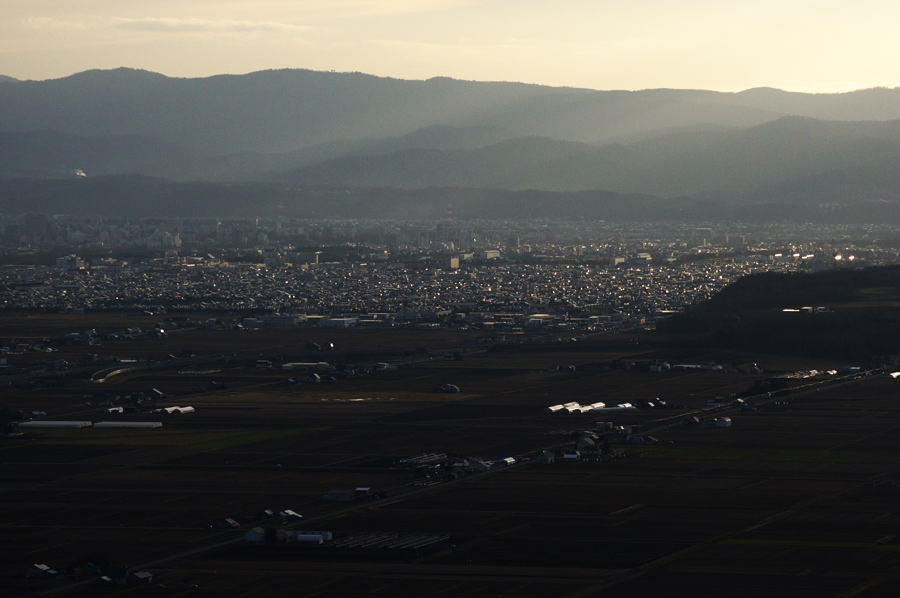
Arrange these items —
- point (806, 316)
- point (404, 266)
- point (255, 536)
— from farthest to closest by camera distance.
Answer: point (404, 266), point (806, 316), point (255, 536)

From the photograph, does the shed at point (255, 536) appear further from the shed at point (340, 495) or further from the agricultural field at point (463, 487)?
the shed at point (340, 495)

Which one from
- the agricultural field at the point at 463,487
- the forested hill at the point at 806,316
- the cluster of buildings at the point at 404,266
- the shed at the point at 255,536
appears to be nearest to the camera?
the agricultural field at the point at 463,487

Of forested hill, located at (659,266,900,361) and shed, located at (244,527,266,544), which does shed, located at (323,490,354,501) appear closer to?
shed, located at (244,527,266,544)

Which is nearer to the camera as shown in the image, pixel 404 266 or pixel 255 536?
pixel 255 536

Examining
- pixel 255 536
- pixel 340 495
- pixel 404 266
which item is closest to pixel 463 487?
pixel 340 495

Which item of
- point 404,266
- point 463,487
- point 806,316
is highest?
point 806,316

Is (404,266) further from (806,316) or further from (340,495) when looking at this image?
(340,495)

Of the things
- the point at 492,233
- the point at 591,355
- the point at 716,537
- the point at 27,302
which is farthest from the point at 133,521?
the point at 492,233

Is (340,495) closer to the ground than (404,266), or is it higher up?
higher up

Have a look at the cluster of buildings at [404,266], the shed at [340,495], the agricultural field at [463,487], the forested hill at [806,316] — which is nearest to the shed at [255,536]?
the agricultural field at [463,487]

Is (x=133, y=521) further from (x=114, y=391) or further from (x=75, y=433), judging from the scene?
(x=114, y=391)

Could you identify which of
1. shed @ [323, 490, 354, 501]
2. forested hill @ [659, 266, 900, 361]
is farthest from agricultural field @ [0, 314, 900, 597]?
forested hill @ [659, 266, 900, 361]
